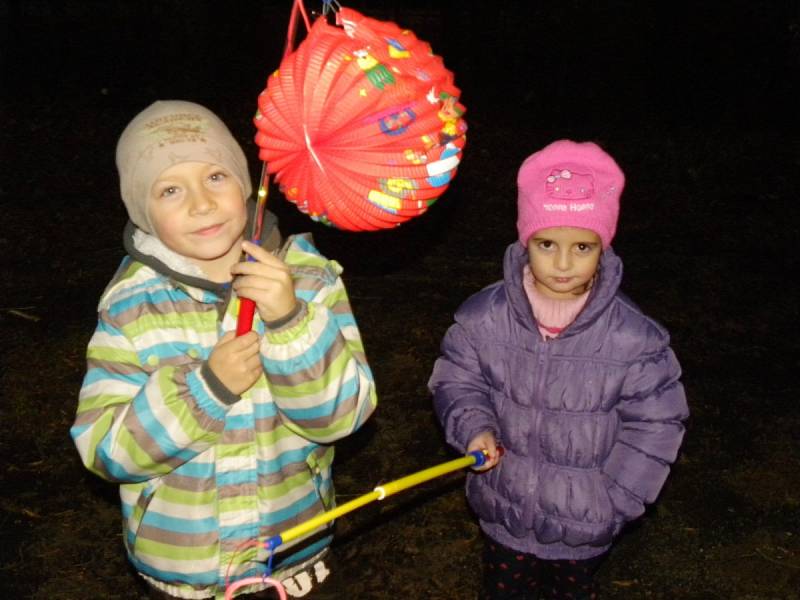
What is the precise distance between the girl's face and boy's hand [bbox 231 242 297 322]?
0.96 metres

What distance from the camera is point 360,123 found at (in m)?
2.13

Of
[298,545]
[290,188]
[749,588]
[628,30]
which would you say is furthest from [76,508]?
[628,30]

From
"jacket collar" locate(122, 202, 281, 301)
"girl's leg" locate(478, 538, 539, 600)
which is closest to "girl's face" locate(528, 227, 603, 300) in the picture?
"jacket collar" locate(122, 202, 281, 301)

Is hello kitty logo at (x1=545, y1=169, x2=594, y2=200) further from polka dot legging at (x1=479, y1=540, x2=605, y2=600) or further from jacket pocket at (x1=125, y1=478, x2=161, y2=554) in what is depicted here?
jacket pocket at (x1=125, y1=478, x2=161, y2=554)

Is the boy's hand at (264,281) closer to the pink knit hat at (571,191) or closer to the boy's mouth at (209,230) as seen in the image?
the boy's mouth at (209,230)

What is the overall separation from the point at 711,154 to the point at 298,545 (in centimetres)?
832

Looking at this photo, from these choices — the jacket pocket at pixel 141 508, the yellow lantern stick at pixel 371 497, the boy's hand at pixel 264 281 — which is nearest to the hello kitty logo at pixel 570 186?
the yellow lantern stick at pixel 371 497

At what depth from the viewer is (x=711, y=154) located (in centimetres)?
965

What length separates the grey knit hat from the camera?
230cm

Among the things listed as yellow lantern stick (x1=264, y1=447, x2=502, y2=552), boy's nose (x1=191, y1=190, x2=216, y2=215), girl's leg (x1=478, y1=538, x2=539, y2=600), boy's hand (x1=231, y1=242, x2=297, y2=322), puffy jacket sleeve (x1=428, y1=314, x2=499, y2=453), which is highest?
boy's nose (x1=191, y1=190, x2=216, y2=215)

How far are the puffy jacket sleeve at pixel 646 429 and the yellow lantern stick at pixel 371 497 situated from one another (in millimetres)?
408

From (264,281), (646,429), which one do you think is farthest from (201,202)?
(646,429)

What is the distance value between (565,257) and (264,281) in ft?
3.47

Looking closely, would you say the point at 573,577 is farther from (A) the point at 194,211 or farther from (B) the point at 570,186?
(A) the point at 194,211
